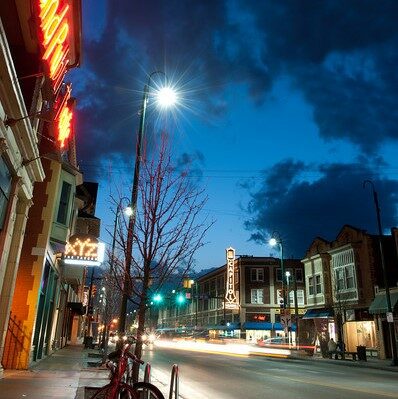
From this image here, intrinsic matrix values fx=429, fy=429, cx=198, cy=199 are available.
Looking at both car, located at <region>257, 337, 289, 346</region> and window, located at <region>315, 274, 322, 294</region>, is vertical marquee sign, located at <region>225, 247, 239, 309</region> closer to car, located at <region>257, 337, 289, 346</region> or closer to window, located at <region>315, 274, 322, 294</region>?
car, located at <region>257, 337, 289, 346</region>

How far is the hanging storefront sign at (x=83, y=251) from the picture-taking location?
66.1 feet

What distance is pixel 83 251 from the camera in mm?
20578

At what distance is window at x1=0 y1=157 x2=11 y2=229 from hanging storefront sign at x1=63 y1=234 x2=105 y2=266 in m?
9.80

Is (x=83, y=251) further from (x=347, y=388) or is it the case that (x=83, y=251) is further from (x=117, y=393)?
(x=117, y=393)

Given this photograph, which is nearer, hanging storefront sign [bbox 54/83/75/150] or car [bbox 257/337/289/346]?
hanging storefront sign [bbox 54/83/75/150]


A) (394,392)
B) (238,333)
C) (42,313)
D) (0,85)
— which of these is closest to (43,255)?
(42,313)

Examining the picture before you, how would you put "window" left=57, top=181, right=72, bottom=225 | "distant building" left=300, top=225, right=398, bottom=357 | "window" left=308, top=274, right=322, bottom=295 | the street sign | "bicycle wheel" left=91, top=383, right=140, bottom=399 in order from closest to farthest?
"bicycle wheel" left=91, top=383, right=140, bottom=399 → "window" left=57, top=181, right=72, bottom=225 → "distant building" left=300, top=225, right=398, bottom=357 → the street sign → "window" left=308, top=274, right=322, bottom=295

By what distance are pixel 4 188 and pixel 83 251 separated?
35.8 feet

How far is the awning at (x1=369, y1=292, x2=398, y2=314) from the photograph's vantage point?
31.0 metres

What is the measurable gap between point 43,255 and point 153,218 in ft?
27.2

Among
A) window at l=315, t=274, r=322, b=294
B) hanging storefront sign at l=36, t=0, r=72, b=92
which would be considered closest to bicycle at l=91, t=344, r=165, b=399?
hanging storefront sign at l=36, t=0, r=72, b=92

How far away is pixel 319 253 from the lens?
43312 mm

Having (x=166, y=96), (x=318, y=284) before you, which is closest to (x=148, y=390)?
(x=166, y=96)

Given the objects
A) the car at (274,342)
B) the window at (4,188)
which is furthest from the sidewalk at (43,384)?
the car at (274,342)
